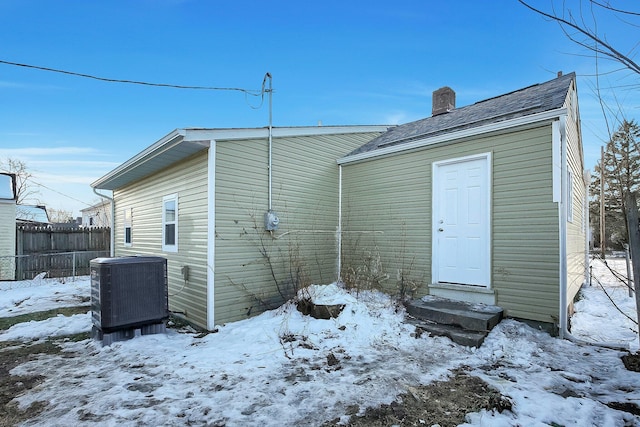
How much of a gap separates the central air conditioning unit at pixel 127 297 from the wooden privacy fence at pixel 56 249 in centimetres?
759

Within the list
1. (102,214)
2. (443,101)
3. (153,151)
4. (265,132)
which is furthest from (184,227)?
(102,214)

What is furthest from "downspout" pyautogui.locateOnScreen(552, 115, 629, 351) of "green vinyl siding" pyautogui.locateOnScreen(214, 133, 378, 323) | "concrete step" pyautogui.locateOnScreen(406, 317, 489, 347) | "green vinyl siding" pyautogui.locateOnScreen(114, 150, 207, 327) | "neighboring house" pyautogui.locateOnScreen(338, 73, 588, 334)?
"green vinyl siding" pyautogui.locateOnScreen(114, 150, 207, 327)

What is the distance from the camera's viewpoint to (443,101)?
7.86 meters

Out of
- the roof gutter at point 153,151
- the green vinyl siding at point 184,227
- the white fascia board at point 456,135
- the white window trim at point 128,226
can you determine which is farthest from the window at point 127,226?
the white fascia board at point 456,135

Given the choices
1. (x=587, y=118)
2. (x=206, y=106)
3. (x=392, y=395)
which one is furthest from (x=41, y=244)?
(x=587, y=118)

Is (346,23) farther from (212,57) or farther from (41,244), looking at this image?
(41,244)

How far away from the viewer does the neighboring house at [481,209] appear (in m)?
4.37

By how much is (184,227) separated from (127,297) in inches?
68.8

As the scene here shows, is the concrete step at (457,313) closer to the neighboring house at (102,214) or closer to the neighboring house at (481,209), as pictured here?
the neighboring house at (481,209)

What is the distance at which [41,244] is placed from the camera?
11.2 m

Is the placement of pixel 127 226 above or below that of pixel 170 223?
below

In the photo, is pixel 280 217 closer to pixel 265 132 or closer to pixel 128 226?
pixel 265 132

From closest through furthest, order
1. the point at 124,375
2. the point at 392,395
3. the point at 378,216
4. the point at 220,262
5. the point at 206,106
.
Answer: the point at 392,395 < the point at 124,375 < the point at 220,262 < the point at 378,216 < the point at 206,106

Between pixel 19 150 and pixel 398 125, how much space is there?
73.8ft
